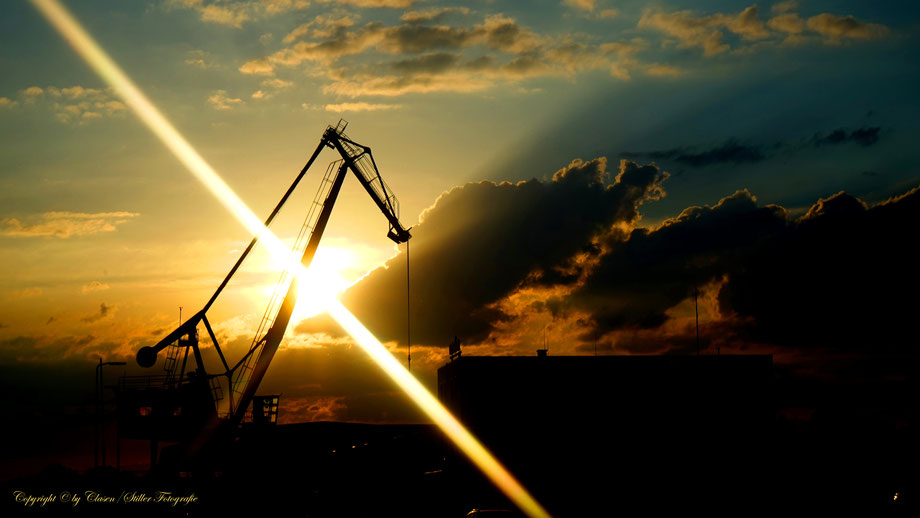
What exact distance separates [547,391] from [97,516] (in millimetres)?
26454

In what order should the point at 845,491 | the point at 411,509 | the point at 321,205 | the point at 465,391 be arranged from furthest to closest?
the point at 321,205 → the point at 465,391 → the point at 845,491 → the point at 411,509

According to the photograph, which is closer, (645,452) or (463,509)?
(463,509)

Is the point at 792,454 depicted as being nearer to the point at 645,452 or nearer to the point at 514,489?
the point at 645,452

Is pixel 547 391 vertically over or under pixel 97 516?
over

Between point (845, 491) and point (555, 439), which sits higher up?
point (555, 439)

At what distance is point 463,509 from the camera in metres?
37.1

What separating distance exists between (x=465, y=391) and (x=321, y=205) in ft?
52.7

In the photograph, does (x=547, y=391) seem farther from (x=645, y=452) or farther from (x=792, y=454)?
(x=792, y=454)

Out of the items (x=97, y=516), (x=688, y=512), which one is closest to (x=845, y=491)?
(x=688, y=512)

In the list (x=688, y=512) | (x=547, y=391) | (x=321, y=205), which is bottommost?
→ (x=688, y=512)

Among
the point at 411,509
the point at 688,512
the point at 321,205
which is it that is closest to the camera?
the point at 411,509

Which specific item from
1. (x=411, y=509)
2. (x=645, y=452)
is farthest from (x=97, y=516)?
(x=645, y=452)

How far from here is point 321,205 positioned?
169ft

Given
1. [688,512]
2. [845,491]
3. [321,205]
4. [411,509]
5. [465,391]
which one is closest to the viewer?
[411,509]
